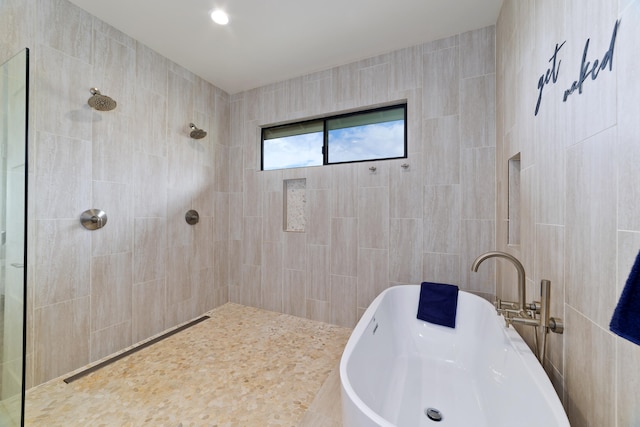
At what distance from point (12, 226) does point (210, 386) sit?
1480 mm

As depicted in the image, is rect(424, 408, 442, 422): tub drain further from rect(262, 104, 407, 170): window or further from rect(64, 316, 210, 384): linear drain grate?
rect(64, 316, 210, 384): linear drain grate

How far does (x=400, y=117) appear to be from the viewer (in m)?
2.47

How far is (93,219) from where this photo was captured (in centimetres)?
192

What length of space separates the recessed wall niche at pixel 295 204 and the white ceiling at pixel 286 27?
4.16 ft

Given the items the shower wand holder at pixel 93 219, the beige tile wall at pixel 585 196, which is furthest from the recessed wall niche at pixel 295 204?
the beige tile wall at pixel 585 196

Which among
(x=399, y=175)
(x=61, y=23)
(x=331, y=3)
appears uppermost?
(x=331, y=3)

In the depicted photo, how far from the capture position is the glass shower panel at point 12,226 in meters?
1.21

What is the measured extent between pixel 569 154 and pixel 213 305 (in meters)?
3.35

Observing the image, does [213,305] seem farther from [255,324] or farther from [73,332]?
[73,332]

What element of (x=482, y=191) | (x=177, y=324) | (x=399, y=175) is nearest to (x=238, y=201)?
(x=177, y=324)

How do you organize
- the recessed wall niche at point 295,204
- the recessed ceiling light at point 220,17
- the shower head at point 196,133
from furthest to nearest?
the recessed wall niche at point 295,204 → the shower head at point 196,133 → the recessed ceiling light at point 220,17

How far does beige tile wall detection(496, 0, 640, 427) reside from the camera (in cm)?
67

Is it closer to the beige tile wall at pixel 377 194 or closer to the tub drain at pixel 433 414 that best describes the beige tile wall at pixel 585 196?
the tub drain at pixel 433 414

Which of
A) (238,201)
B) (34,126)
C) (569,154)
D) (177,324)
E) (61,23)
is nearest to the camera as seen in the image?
(569,154)
